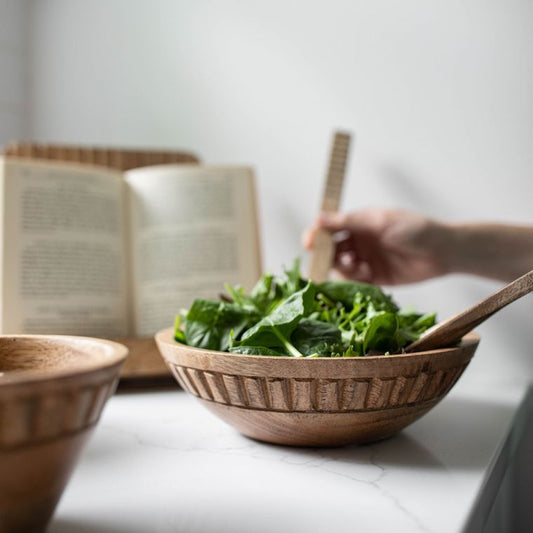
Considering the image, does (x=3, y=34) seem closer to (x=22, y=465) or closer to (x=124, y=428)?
(x=124, y=428)

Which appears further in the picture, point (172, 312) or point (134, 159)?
point (134, 159)

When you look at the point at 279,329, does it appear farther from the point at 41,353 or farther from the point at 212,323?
the point at 41,353

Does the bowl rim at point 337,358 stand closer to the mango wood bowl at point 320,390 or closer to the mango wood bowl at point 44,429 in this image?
the mango wood bowl at point 320,390

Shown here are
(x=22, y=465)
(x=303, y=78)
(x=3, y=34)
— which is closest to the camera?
(x=22, y=465)

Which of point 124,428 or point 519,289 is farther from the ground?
point 519,289

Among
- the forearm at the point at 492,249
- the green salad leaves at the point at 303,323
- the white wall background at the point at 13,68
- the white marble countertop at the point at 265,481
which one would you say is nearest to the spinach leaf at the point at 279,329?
the green salad leaves at the point at 303,323

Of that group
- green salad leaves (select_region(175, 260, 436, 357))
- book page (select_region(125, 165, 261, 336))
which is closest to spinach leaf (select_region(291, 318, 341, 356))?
green salad leaves (select_region(175, 260, 436, 357))

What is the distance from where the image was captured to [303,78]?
1.17m

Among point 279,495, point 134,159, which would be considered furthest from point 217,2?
point 279,495

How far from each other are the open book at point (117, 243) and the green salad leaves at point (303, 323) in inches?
9.9

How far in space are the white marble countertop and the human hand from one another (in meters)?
0.35

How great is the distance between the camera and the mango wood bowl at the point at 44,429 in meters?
0.32

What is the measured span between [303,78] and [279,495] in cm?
86

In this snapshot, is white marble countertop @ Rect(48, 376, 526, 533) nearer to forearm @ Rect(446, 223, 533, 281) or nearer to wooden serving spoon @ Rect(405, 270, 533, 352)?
wooden serving spoon @ Rect(405, 270, 533, 352)
